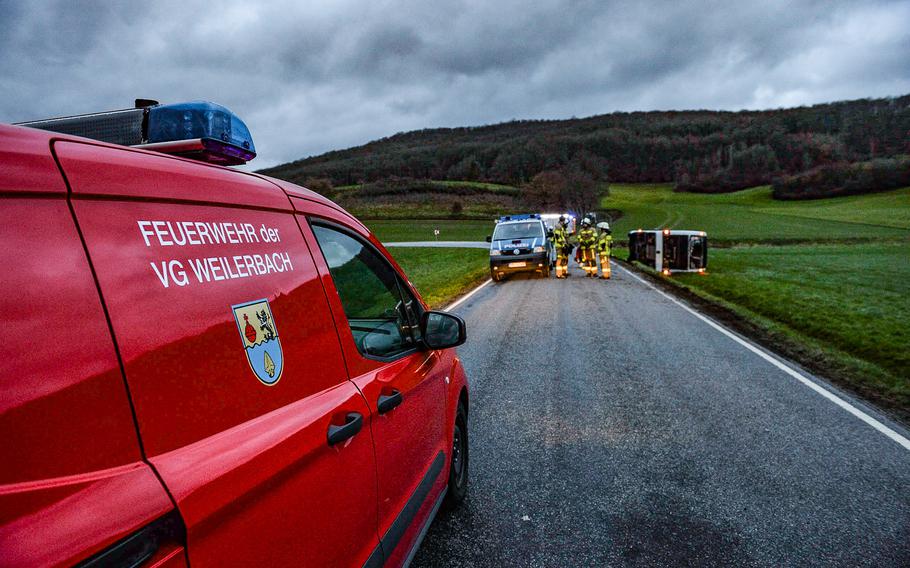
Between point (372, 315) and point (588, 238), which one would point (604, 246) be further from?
point (372, 315)

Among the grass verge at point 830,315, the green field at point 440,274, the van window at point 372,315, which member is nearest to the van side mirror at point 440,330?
the van window at point 372,315

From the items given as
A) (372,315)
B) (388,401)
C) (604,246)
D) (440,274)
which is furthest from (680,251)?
(388,401)

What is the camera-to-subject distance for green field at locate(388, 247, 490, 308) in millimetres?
15273

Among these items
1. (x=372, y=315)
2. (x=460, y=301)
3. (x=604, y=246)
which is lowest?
(x=460, y=301)

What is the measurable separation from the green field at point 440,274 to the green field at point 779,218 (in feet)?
80.7

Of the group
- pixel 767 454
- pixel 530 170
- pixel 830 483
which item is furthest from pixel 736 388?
pixel 530 170

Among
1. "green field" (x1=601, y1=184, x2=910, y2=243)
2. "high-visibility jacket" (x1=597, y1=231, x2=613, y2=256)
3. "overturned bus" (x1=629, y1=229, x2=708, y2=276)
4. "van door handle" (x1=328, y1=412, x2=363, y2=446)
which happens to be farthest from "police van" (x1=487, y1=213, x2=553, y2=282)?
"green field" (x1=601, y1=184, x2=910, y2=243)

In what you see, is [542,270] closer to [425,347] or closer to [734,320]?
[734,320]

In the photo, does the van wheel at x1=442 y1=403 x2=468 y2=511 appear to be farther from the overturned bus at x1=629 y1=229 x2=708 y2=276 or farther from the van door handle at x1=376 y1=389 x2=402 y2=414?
the overturned bus at x1=629 y1=229 x2=708 y2=276

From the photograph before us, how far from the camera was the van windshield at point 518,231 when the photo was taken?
61.3 feet

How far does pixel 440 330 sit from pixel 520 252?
595 inches

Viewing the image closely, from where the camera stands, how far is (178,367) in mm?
1310

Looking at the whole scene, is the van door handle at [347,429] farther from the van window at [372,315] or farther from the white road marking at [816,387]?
the white road marking at [816,387]

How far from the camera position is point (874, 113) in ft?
432
